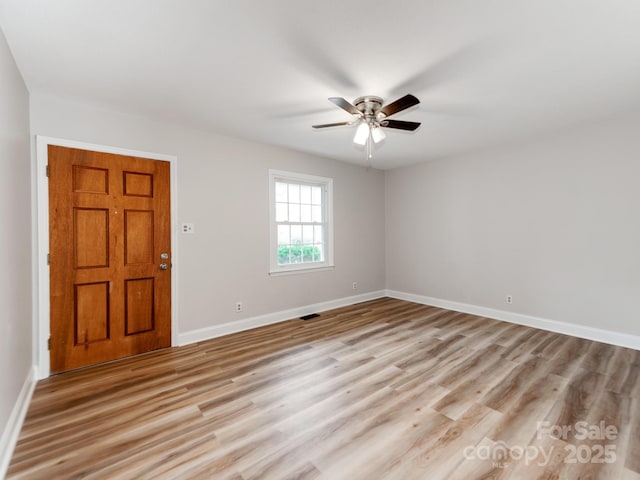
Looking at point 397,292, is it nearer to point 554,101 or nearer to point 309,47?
point 554,101

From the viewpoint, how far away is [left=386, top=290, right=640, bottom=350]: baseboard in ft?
10.5

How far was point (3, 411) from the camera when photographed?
170cm

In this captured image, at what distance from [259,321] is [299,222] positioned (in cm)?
158

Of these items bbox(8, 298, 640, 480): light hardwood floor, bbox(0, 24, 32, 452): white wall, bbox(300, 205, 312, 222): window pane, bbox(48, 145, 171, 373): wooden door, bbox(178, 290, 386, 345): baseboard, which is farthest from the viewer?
bbox(300, 205, 312, 222): window pane

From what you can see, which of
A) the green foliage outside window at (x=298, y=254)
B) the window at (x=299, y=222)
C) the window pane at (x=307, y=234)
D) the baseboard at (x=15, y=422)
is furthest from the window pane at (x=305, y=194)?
the baseboard at (x=15, y=422)

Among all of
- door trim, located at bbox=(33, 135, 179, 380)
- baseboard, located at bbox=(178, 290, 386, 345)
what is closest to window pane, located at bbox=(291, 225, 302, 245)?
baseboard, located at bbox=(178, 290, 386, 345)

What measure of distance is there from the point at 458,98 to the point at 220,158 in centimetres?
273

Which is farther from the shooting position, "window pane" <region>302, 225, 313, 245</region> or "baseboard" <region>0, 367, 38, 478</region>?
"window pane" <region>302, 225, 313, 245</region>

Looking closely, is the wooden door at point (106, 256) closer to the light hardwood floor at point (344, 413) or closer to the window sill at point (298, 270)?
the light hardwood floor at point (344, 413)

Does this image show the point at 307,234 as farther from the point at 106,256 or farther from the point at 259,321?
the point at 106,256

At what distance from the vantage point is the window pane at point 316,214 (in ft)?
15.4

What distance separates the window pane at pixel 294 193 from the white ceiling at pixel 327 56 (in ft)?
4.37

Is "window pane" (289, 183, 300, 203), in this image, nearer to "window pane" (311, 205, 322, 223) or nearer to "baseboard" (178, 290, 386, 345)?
"window pane" (311, 205, 322, 223)

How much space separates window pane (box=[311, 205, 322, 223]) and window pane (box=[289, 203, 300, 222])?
30cm
